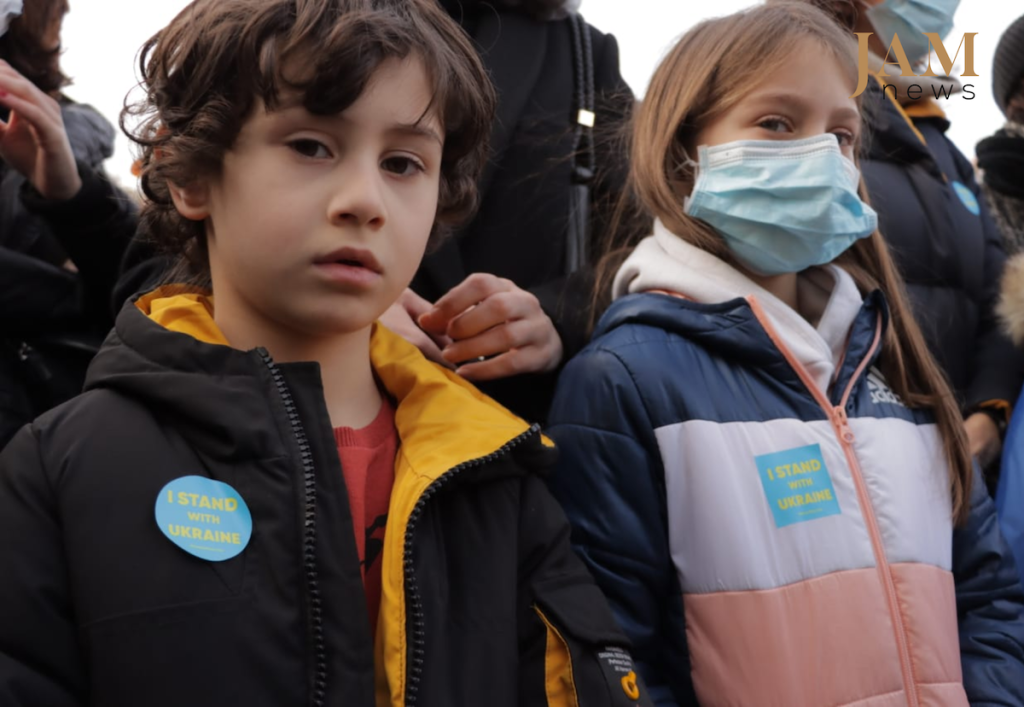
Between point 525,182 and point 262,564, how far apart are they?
1316 mm

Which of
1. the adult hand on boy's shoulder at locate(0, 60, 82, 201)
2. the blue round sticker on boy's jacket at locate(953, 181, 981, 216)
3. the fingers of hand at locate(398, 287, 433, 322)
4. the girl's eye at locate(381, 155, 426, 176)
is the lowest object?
the fingers of hand at locate(398, 287, 433, 322)

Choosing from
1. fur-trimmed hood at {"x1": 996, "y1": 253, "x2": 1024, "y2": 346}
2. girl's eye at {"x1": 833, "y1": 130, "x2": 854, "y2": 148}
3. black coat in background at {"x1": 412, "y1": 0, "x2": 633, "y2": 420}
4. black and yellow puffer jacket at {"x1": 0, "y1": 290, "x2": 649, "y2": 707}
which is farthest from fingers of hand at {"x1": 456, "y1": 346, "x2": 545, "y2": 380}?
fur-trimmed hood at {"x1": 996, "y1": 253, "x2": 1024, "y2": 346}

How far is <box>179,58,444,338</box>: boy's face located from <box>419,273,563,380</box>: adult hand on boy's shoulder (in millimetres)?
380

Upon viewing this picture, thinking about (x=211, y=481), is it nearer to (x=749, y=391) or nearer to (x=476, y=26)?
(x=749, y=391)

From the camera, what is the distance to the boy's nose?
1.55 metres

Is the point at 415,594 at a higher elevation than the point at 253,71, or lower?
lower

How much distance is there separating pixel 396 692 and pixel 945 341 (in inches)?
79.7

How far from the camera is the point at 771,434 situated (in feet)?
6.79

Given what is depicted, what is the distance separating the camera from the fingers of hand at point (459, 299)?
2064mm

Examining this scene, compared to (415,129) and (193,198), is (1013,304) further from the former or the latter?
(193,198)

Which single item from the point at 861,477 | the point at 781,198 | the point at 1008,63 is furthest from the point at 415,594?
the point at 1008,63

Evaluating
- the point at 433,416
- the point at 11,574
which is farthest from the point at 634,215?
the point at 11,574

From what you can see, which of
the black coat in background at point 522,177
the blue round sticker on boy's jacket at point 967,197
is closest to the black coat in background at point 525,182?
the black coat in background at point 522,177

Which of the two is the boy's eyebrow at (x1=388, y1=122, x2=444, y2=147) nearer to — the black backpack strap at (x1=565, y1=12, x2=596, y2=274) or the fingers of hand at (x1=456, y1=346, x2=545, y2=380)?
the fingers of hand at (x1=456, y1=346, x2=545, y2=380)
